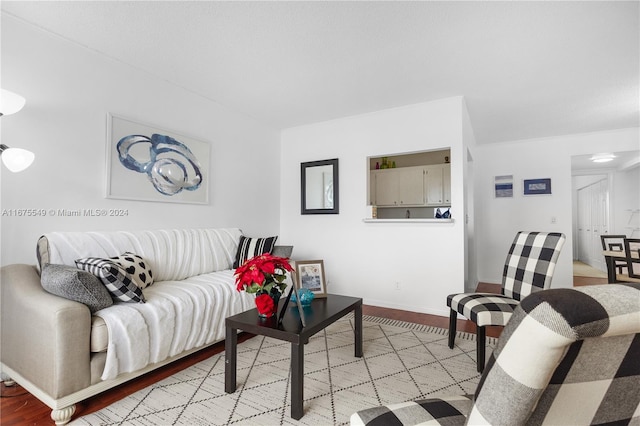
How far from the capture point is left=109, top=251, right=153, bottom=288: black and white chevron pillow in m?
2.34

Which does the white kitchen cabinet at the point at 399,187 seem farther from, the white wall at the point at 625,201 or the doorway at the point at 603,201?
the white wall at the point at 625,201

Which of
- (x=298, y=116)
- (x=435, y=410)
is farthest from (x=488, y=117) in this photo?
(x=435, y=410)

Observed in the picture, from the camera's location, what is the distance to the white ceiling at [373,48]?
2.11 m

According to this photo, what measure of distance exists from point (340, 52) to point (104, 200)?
2.32 meters

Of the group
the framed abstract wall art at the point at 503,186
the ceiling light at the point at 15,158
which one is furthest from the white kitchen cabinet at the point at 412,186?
the ceiling light at the point at 15,158

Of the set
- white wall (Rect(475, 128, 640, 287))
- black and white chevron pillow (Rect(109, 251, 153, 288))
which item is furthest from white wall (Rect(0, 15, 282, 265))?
white wall (Rect(475, 128, 640, 287))

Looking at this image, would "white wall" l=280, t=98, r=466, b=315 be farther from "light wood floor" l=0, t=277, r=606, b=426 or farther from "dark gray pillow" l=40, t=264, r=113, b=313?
"dark gray pillow" l=40, t=264, r=113, b=313

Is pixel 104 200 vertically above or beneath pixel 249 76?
beneath

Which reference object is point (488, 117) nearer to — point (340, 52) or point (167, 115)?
point (340, 52)

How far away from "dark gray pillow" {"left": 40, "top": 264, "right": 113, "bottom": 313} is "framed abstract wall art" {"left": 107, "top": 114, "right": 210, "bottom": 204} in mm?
1007

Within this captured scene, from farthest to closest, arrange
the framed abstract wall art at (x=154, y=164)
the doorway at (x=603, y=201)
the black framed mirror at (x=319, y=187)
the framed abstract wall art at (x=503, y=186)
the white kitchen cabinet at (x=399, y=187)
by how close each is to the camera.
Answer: the doorway at (x=603, y=201) → the framed abstract wall art at (x=503, y=186) → the white kitchen cabinet at (x=399, y=187) → the black framed mirror at (x=319, y=187) → the framed abstract wall art at (x=154, y=164)

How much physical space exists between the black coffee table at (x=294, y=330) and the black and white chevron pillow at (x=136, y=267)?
911mm

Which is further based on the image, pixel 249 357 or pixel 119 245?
pixel 119 245

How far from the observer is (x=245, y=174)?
4125 mm
